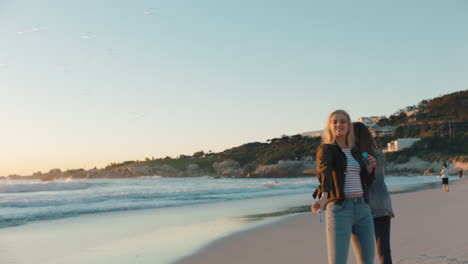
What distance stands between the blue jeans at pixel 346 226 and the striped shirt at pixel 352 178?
7 centimetres

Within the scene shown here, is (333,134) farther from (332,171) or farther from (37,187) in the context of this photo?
(37,187)

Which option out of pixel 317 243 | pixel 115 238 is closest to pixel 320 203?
pixel 317 243

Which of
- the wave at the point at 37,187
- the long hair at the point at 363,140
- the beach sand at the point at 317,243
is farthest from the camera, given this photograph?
the wave at the point at 37,187

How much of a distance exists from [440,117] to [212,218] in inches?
4002

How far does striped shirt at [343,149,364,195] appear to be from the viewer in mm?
3391

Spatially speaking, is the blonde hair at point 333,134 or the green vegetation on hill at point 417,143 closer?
the blonde hair at point 333,134

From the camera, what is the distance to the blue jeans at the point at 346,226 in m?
3.34

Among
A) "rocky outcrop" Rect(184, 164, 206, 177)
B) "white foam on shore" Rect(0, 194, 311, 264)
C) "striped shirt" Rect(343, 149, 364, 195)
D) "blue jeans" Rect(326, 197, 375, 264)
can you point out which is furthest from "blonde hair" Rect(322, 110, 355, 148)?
"rocky outcrop" Rect(184, 164, 206, 177)

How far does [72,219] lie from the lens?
12.1 m

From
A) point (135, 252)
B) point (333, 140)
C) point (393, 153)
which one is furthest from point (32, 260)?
point (393, 153)

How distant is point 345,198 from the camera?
336 cm

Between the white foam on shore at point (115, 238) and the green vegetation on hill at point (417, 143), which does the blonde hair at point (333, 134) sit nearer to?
the white foam on shore at point (115, 238)

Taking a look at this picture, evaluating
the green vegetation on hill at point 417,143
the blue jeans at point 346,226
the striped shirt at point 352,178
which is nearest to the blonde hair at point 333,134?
the striped shirt at point 352,178

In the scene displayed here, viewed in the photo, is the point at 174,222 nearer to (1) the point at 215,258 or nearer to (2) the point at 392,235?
(1) the point at 215,258
